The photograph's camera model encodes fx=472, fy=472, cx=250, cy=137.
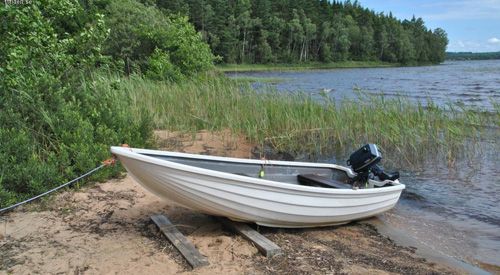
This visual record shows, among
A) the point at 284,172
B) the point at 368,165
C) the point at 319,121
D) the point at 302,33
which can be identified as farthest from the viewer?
the point at 302,33

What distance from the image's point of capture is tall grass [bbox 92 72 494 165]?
10406mm

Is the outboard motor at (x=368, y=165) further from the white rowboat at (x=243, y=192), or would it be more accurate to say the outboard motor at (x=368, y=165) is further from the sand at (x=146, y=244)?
the sand at (x=146, y=244)

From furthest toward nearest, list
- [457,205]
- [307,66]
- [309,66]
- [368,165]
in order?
[309,66] → [307,66] → [457,205] → [368,165]

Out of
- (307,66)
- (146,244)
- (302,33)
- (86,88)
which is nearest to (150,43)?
(86,88)

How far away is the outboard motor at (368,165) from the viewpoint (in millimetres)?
6641

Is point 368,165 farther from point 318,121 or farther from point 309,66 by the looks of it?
point 309,66

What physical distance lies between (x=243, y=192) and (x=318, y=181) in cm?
180

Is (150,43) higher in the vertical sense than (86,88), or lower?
higher

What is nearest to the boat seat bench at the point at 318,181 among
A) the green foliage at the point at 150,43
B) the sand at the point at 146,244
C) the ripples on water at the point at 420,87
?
the sand at the point at 146,244

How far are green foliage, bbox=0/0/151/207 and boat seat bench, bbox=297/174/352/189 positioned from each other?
9.35ft

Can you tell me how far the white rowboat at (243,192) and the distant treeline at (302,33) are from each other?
184 ft

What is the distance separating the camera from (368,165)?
6719 mm

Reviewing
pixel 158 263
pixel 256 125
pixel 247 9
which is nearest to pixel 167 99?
pixel 256 125

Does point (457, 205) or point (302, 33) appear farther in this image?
point (302, 33)
